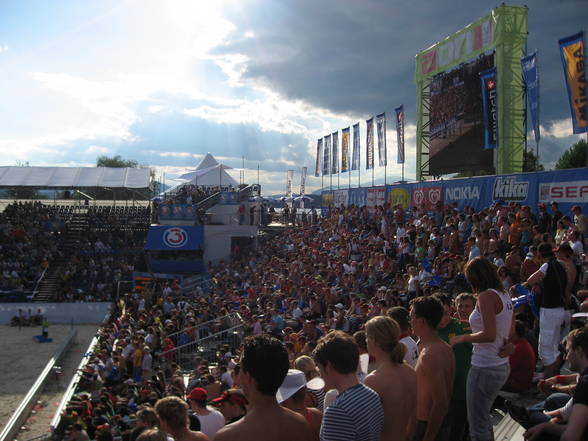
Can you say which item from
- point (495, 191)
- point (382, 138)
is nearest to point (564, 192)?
point (495, 191)

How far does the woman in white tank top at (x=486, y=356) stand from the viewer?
3873mm

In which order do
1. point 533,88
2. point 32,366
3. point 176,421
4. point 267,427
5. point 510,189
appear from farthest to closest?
point 32,366, point 533,88, point 510,189, point 176,421, point 267,427

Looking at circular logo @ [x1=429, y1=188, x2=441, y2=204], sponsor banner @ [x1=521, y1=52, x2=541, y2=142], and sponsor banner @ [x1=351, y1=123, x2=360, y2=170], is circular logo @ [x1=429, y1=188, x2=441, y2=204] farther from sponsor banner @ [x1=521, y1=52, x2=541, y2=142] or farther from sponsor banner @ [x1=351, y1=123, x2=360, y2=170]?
sponsor banner @ [x1=351, y1=123, x2=360, y2=170]

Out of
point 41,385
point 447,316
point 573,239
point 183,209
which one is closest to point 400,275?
point 573,239

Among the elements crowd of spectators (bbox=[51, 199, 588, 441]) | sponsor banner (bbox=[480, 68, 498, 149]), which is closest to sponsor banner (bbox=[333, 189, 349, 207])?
crowd of spectators (bbox=[51, 199, 588, 441])

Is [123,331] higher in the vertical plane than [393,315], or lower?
lower

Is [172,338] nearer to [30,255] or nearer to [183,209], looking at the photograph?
[183,209]

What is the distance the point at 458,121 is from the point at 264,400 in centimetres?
2163

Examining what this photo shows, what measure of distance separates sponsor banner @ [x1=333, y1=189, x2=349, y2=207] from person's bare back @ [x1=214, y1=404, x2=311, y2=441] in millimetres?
23296

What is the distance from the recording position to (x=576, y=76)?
502 inches

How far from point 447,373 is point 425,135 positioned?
23949 mm

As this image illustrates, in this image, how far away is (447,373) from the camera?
3.68m

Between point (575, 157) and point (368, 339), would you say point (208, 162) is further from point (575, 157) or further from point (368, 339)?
point (368, 339)

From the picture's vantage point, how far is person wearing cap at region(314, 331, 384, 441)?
8.76ft
